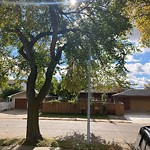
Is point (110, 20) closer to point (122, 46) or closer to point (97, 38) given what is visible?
point (97, 38)

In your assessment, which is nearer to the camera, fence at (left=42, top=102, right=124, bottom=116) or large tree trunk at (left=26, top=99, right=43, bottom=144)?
large tree trunk at (left=26, top=99, right=43, bottom=144)

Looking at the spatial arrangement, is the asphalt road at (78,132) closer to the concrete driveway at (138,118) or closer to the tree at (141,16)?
the tree at (141,16)

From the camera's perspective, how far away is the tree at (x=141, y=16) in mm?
12805

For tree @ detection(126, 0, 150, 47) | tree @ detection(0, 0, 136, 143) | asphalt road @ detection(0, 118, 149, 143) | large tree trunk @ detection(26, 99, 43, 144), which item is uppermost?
tree @ detection(126, 0, 150, 47)

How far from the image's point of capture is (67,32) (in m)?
12.8

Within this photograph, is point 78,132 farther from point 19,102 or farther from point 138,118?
point 19,102

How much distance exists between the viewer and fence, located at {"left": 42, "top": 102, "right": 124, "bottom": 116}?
29.5 metres

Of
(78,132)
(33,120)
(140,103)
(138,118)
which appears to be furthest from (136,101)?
(33,120)

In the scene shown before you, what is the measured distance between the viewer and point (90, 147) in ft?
35.5

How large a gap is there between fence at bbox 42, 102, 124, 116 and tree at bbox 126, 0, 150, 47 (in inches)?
634

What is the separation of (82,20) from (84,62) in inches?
83.4

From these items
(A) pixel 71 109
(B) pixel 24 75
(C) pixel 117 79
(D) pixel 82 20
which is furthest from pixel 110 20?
(A) pixel 71 109

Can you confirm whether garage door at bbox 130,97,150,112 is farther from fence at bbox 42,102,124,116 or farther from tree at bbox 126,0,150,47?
tree at bbox 126,0,150,47

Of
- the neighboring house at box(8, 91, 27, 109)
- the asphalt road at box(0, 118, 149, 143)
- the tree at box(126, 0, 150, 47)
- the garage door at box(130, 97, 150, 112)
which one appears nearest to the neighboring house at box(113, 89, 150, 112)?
the garage door at box(130, 97, 150, 112)
